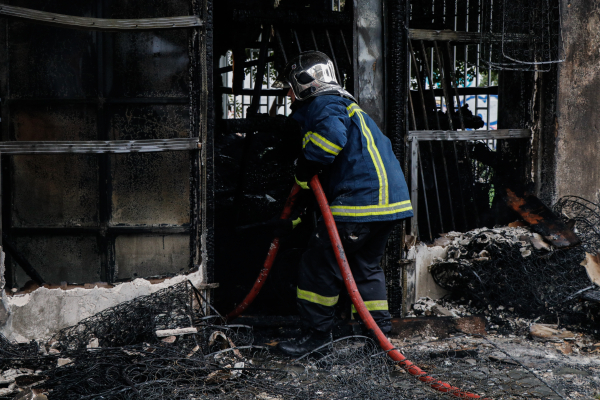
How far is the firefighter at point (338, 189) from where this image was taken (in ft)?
11.7

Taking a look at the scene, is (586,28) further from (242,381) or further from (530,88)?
(242,381)

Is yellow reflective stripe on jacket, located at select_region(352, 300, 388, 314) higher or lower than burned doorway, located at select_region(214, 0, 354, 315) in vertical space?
lower

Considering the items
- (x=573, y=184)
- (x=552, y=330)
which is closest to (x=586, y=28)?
(x=573, y=184)

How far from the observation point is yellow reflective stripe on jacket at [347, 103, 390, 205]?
3592 mm

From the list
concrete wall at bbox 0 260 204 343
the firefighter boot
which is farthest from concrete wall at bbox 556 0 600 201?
concrete wall at bbox 0 260 204 343

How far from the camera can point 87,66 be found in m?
4.51

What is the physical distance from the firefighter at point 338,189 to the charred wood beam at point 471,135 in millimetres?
742

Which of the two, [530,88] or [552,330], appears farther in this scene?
[530,88]

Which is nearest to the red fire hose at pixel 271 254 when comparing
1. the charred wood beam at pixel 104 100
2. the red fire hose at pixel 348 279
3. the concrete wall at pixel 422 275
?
the red fire hose at pixel 348 279

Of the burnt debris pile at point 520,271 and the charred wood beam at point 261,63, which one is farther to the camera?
the charred wood beam at point 261,63

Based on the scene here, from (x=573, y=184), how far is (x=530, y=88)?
933 millimetres

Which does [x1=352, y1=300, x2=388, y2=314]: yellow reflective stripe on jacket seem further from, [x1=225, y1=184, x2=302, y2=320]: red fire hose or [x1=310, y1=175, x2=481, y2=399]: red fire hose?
[x1=225, y1=184, x2=302, y2=320]: red fire hose

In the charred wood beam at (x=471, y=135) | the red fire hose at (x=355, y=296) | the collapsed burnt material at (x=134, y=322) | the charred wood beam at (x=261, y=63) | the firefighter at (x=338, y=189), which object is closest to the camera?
the red fire hose at (x=355, y=296)

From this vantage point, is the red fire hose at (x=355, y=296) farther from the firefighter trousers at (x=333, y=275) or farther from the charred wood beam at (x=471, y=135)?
the charred wood beam at (x=471, y=135)
